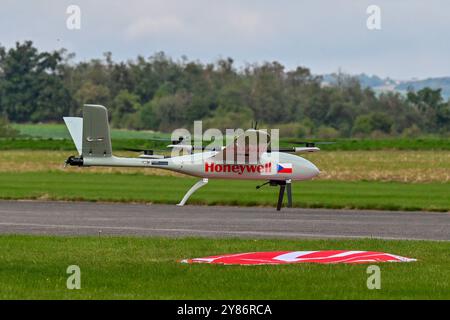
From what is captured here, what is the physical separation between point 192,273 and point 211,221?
10596mm

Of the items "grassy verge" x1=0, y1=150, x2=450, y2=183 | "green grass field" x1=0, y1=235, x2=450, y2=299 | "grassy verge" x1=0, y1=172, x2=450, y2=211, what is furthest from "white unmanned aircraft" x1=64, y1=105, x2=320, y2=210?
"grassy verge" x1=0, y1=150, x2=450, y2=183

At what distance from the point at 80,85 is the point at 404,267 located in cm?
12290

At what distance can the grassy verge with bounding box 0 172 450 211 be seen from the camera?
33719mm

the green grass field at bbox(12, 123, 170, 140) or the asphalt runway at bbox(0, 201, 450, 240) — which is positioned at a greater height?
the green grass field at bbox(12, 123, 170, 140)

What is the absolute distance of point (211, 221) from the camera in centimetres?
2678

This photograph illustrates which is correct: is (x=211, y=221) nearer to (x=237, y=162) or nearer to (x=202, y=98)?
(x=237, y=162)

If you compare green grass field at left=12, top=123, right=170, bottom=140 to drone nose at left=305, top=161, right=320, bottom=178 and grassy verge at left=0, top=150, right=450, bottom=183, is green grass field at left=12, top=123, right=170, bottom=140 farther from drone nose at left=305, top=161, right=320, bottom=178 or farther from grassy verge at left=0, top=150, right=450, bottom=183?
drone nose at left=305, top=161, right=320, bottom=178

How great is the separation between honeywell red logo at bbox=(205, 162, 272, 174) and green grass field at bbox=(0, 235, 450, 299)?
380 inches

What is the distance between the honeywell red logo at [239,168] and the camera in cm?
3053

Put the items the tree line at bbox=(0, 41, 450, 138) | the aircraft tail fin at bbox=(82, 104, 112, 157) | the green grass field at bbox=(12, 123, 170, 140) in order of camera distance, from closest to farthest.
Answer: the aircraft tail fin at bbox=(82, 104, 112, 157) → the green grass field at bbox=(12, 123, 170, 140) → the tree line at bbox=(0, 41, 450, 138)

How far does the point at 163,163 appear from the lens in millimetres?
30281

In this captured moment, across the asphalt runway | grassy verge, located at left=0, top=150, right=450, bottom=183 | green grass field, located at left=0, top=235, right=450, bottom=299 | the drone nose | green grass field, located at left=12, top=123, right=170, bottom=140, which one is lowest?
the asphalt runway

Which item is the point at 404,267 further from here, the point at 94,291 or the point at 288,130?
the point at 288,130
